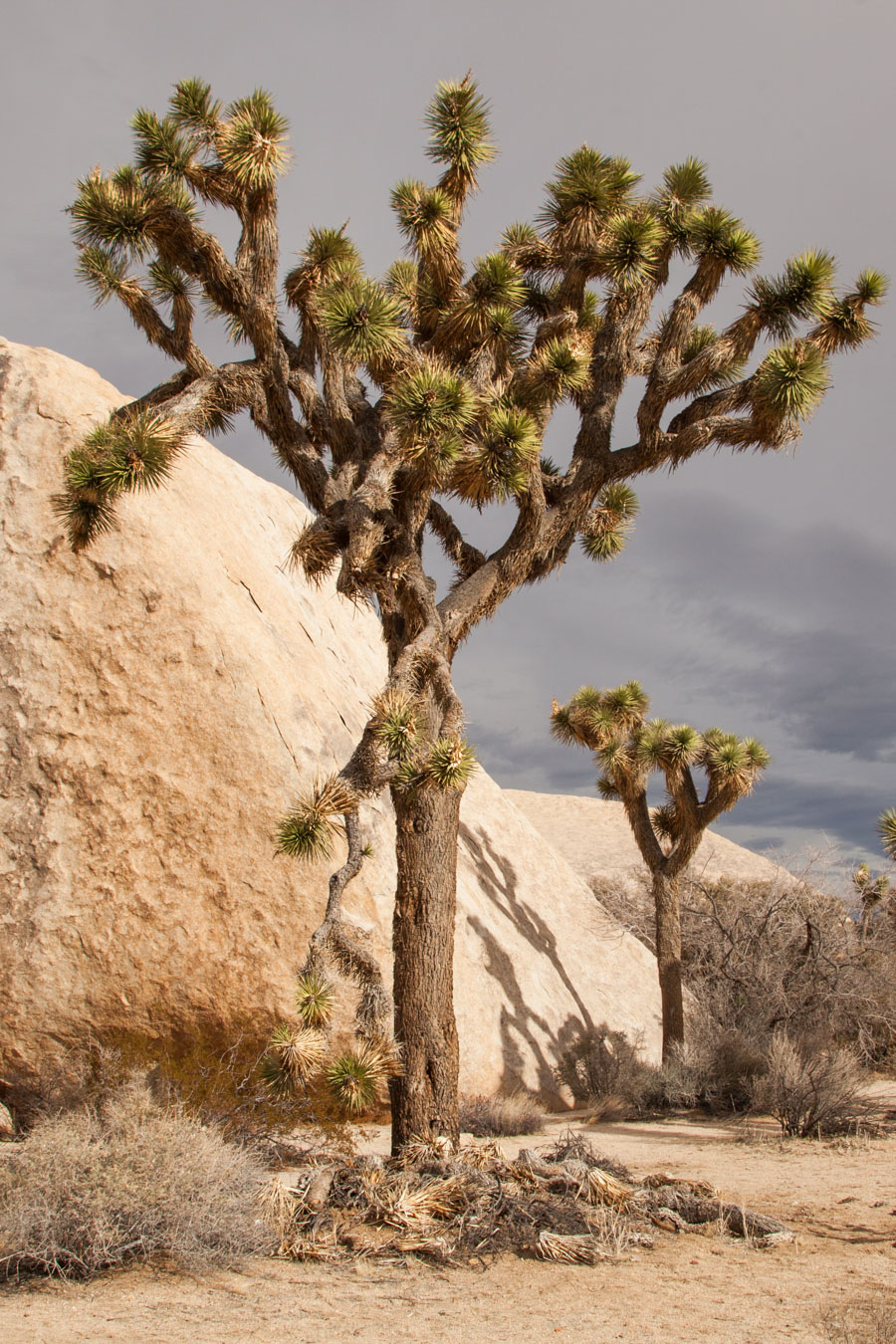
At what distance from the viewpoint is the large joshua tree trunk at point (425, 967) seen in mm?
6418

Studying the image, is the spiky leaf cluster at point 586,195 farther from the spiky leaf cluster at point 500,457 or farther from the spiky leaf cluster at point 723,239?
the spiky leaf cluster at point 500,457

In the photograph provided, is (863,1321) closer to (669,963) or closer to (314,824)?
(314,824)

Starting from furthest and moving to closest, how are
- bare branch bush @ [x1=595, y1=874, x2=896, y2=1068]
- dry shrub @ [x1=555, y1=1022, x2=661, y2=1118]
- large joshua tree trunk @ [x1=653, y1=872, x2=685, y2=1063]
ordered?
bare branch bush @ [x1=595, y1=874, x2=896, y2=1068], large joshua tree trunk @ [x1=653, y1=872, x2=685, y2=1063], dry shrub @ [x1=555, y1=1022, x2=661, y2=1118]

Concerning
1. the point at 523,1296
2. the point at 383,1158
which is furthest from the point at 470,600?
the point at 523,1296

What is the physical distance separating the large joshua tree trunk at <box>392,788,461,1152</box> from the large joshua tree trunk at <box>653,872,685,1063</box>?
675 cm

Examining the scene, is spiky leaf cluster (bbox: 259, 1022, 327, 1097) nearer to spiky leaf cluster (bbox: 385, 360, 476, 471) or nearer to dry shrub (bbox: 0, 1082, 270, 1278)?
dry shrub (bbox: 0, 1082, 270, 1278)

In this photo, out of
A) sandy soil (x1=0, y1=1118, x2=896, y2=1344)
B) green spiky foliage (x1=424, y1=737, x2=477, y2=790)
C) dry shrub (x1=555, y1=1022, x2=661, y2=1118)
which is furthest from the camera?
dry shrub (x1=555, y1=1022, x2=661, y2=1118)

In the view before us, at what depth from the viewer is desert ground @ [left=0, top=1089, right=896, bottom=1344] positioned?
4.08 metres

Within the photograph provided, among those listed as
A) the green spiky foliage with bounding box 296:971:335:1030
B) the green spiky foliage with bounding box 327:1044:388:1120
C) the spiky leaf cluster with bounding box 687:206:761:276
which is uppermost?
the spiky leaf cluster with bounding box 687:206:761:276

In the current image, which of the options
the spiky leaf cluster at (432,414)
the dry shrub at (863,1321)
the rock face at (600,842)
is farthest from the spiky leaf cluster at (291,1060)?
the rock face at (600,842)

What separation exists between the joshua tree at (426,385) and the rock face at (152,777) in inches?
102

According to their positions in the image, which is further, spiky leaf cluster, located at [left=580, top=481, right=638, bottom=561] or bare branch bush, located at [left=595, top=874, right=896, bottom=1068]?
bare branch bush, located at [left=595, top=874, right=896, bottom=1068]

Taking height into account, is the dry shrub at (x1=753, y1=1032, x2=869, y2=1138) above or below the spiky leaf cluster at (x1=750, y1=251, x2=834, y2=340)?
below

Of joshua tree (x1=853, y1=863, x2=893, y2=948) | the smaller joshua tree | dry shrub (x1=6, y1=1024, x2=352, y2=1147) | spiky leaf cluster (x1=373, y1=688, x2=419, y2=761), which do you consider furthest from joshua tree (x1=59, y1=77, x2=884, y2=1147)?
joshua tree (x1=853, y1=863, x2=893, y2=948)
